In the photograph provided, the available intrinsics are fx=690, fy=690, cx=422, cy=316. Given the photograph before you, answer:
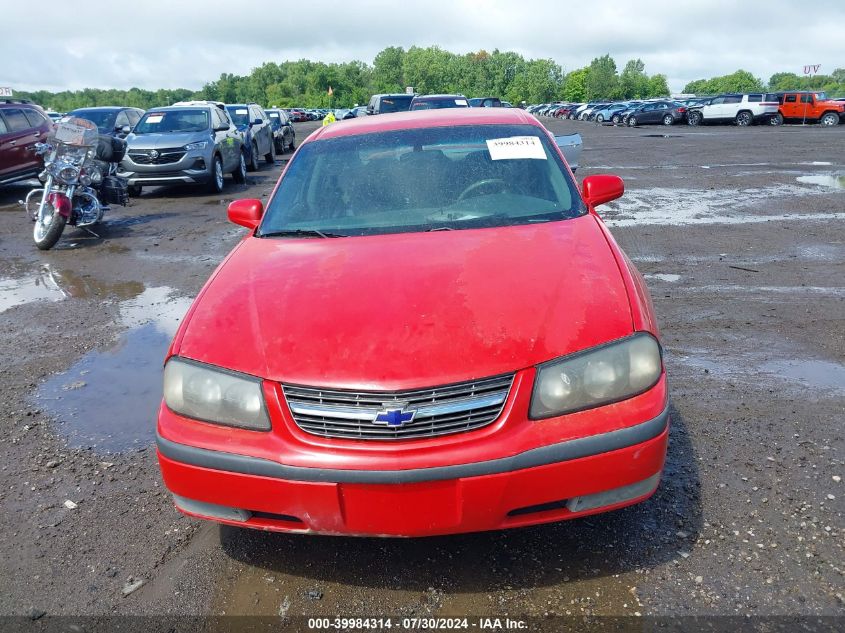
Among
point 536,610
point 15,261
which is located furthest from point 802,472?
point 15,261

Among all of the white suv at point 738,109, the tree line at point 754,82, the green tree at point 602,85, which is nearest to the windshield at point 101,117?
the white suv at point 738,109

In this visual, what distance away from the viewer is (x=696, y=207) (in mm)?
10328

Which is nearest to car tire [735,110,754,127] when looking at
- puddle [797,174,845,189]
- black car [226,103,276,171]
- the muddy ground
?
puddle [797,174,845,189]

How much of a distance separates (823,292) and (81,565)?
18.7 feet

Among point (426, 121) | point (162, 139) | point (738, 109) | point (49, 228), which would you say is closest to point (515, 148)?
point (426, 121)

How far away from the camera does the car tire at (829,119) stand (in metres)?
35.7

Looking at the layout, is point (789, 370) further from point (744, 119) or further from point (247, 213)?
point (744, 119)

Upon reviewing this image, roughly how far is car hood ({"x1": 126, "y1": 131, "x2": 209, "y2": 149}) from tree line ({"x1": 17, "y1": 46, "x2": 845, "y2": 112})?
407 ft

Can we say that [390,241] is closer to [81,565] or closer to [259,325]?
[259,325]

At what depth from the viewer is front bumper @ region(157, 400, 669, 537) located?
216 centimetres

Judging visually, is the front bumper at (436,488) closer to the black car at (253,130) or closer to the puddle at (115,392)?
the puddle at (115,392)

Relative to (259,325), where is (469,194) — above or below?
above

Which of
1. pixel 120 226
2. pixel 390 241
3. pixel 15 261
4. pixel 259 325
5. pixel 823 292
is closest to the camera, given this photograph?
pixel 259 325

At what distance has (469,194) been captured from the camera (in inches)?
137
